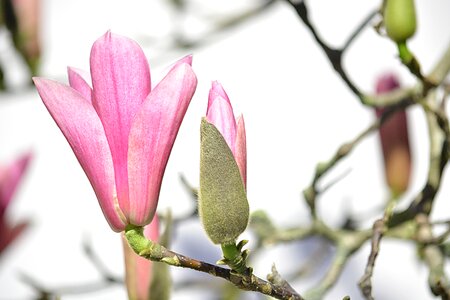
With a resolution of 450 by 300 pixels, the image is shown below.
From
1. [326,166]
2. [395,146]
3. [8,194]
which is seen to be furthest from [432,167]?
[8,194]

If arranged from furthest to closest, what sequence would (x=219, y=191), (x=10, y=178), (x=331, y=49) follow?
(x=10, y=178) < (x=331, y=49) < (x=219, y=191)

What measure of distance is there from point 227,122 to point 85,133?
0.20ft

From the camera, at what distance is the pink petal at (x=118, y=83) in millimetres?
331

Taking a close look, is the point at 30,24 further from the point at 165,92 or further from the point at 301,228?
the point at 165,92

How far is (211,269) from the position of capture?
1.08 ft

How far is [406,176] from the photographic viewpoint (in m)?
0.65

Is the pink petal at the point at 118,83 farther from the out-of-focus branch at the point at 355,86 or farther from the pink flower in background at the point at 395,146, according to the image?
the pink flower in background at the point at 395,146

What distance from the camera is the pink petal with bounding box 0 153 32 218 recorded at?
21.0 inches

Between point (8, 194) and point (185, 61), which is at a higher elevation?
point (185, 61)

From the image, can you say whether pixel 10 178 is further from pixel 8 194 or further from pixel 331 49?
pixel 331 49

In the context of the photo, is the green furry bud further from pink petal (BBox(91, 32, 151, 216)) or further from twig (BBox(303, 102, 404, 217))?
twig (BBox(303, 102, 404, 217))

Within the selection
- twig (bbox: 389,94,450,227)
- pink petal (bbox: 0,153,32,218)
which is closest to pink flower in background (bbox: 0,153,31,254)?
pink petal (bbox: 0,153,32,218)

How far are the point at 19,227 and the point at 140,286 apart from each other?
16cm

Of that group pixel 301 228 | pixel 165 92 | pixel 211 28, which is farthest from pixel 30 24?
pixel 165 92
